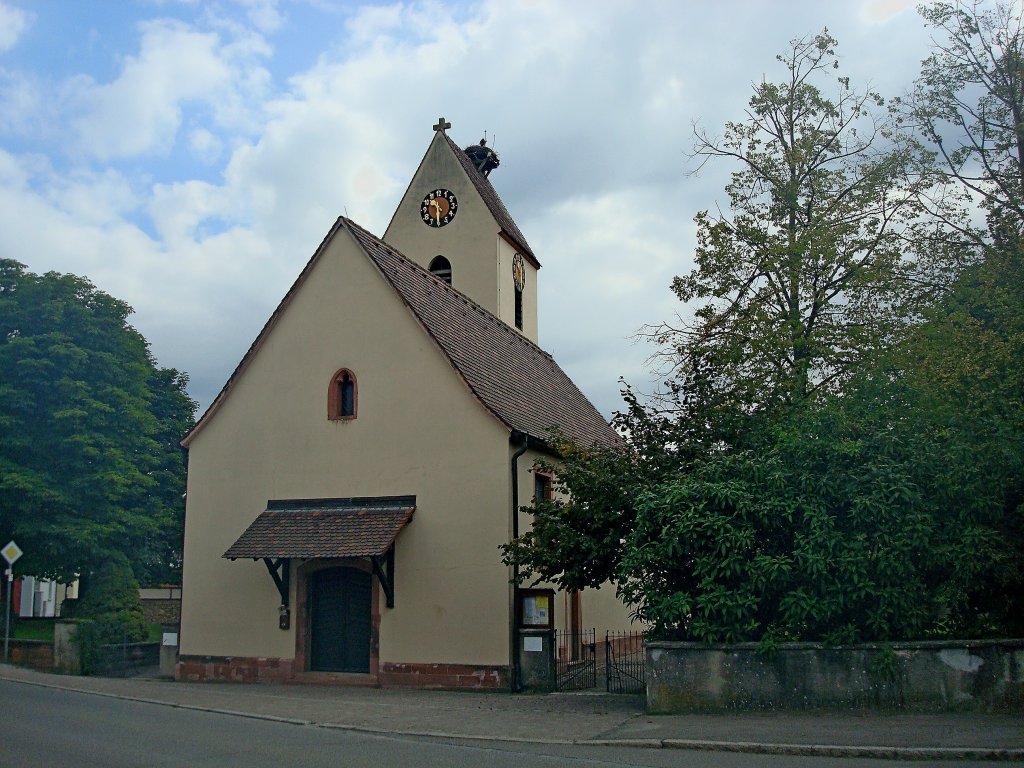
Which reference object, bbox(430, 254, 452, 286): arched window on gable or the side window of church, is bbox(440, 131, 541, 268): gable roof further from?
the side window of church

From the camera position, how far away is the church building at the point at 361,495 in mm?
18203

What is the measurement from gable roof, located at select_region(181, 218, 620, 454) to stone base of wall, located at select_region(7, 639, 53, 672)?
6.06 metres

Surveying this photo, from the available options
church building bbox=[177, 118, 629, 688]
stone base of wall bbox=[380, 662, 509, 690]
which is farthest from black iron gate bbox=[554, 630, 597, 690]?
stone base of wall bbox=[380, 662, 509, 690]

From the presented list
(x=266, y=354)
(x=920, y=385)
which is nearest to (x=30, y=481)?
(x=266, y=354)

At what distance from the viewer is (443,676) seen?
59.1 feet

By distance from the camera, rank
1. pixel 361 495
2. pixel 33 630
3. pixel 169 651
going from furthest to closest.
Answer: pixel 33 630 < pixel 169 651 < pixel 361 495

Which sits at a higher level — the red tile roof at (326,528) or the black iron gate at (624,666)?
the red tile roof at (326,528)

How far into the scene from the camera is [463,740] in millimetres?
12070

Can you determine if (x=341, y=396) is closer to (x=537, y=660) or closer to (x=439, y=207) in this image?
(x=537, y=660)

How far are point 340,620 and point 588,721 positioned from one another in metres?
7.49

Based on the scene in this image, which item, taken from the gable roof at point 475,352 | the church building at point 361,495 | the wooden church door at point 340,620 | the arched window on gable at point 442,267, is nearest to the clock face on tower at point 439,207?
the arched window on gable at point 442,267

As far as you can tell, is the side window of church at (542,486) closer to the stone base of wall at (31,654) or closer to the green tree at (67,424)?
the stone base of wall at (31,654)

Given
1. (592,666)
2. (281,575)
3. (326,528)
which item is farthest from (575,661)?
(281,575)

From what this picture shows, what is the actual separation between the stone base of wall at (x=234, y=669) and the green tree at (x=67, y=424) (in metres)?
9.66
